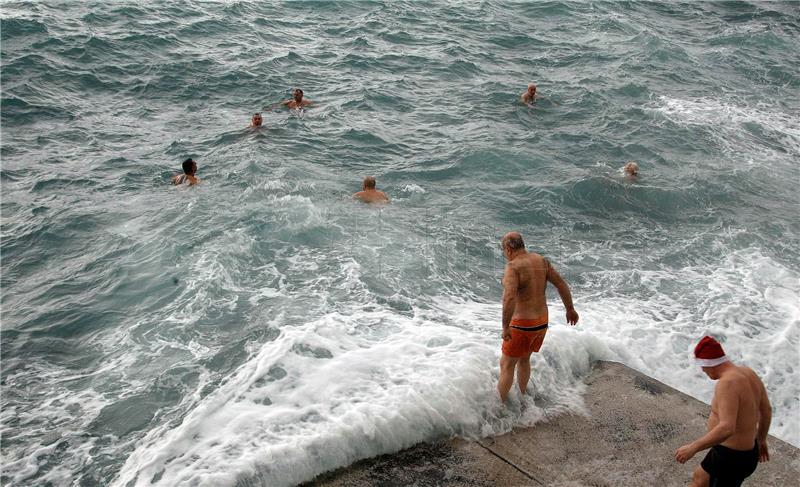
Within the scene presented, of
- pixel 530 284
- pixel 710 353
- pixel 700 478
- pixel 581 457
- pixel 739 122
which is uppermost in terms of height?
pixel 710 353

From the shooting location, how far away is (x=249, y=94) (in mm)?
17109

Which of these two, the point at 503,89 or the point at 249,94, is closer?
the point at 249,94

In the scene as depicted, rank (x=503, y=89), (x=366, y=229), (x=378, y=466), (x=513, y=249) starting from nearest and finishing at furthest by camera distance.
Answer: (x=378, y=466) → (x=513, y=249) → (x=366, y=229) → (x=503, y=89)

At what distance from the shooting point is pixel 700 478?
17.5 feet

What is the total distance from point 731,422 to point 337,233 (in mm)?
6906

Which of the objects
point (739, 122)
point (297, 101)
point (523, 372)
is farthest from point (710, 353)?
point (739, 122)

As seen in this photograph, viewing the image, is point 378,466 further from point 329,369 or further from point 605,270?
point 605,270

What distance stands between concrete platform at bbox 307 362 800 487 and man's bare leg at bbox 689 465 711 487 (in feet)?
1.25

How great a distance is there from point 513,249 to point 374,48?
54.4 ft

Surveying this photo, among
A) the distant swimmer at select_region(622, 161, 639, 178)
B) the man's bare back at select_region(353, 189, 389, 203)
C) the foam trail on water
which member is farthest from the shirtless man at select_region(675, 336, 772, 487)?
the distant swimmer at select_region(622, 161, 639, 178)

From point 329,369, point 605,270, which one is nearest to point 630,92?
point 605,270

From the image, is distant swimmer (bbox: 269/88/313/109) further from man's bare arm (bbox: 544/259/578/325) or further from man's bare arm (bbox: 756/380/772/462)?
man's bare arm (bbox: 756/380/772/462)

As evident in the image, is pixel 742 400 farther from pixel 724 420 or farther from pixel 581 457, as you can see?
pixel 581 457

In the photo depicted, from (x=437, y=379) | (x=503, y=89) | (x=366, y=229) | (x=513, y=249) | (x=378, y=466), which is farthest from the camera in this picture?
(x=503, y=89)
